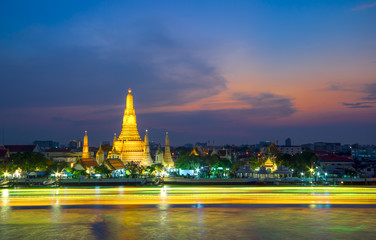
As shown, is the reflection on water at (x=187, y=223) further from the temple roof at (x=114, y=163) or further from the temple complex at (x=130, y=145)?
the temple complex at (x=130, y=145)

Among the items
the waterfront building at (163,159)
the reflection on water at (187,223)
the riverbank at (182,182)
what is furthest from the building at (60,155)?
the reflection on water at (187,223)

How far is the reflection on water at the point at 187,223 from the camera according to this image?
17.5 m

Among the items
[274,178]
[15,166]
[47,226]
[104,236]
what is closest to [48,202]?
[47,226]

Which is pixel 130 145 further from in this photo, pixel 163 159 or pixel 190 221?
pixel 190 221

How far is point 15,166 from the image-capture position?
201 feet

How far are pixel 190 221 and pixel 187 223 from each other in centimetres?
53

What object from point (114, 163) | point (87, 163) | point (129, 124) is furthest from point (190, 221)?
point (129, 124)

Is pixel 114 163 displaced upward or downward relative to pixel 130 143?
downward

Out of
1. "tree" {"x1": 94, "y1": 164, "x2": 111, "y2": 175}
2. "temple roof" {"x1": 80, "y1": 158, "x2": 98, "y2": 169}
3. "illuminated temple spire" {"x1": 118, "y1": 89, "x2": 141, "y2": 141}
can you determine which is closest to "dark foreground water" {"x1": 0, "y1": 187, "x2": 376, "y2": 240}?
"tree" {"x1": 94, "y1": 164, "x2": 111, "y2": 175}

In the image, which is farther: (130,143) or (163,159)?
(163,159)

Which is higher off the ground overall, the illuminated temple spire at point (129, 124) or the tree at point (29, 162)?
the illuminated temple spire at point (129, 124)

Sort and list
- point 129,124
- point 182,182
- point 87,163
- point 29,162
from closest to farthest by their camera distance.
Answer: point 182,182
point 29,162
point 87,163
point 129,124

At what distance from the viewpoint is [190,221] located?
2055 centimetres

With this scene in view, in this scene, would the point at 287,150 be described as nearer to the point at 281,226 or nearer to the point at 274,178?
the point at 274,178
